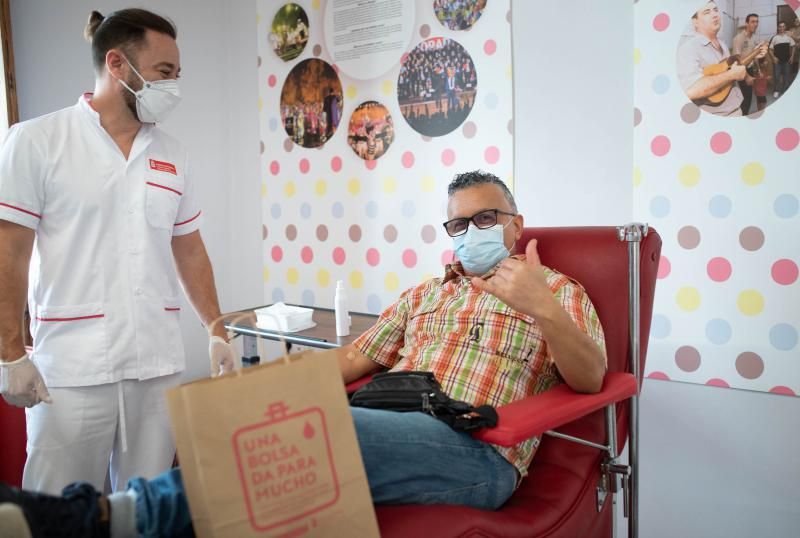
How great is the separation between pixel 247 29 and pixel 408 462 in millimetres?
2761

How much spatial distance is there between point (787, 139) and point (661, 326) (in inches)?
26.1

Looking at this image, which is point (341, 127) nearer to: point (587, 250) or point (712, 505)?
point (587, 250)

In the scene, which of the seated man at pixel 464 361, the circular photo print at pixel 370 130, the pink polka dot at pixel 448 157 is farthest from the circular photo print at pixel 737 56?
the circular photo print at pixel 370 130

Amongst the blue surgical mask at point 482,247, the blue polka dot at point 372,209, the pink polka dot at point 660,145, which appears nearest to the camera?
the blue surgical mask at point 482,247

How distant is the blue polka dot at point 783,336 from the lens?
1861 mm

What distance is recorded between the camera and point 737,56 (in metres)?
1.92

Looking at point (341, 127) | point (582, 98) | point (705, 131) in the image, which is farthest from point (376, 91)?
point (705, 131)

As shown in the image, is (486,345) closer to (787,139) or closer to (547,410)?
(547,410)

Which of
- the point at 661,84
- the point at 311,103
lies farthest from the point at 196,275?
the point at 661,84

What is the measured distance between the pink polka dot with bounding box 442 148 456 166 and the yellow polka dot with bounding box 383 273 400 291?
541mm

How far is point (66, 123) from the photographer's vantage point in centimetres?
163

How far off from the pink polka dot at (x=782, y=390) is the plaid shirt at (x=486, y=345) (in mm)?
758

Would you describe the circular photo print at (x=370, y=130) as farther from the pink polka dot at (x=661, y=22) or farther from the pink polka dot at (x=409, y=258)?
the pink polka dot at (x=661, y=22)

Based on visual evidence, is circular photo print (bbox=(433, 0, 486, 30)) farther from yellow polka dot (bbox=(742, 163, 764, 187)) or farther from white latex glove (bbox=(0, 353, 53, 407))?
white latex glove (bbox=(0, 353, 53, 407))
